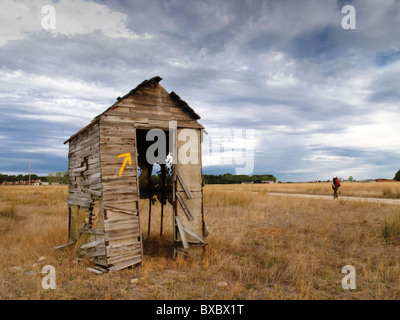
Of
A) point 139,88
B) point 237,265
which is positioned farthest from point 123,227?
point 139,88

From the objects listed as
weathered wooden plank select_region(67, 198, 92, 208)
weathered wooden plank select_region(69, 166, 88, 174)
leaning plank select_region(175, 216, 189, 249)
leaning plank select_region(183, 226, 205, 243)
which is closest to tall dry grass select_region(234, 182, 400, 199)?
leaning plank select_region(183, 226, 205, 243)

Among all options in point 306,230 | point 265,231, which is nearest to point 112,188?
point 265,231

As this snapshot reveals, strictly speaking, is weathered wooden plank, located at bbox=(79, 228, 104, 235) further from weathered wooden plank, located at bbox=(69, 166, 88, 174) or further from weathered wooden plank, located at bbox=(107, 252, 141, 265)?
weathered wooden plank, located at bbox=(69, 166, 88, 174)

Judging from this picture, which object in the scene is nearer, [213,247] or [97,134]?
[97,134]

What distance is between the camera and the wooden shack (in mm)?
7336

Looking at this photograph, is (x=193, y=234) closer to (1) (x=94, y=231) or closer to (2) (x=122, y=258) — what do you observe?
(2) (x=122, y=258)

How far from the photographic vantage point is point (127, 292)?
5797mm

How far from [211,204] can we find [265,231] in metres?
9.45

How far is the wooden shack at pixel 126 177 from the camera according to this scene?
7.34 m

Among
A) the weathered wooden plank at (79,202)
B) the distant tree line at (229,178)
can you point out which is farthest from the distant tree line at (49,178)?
the weathered wooden plank at (79,202)

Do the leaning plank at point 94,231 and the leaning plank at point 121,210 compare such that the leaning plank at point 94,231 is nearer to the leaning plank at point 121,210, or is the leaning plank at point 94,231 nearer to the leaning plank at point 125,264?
the leaning plank at point 121,210

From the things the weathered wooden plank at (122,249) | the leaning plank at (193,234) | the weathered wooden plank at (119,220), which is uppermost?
the weathered wooden plank at (119,220)
